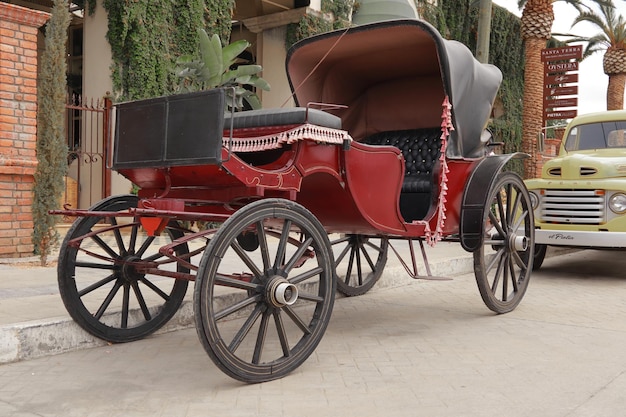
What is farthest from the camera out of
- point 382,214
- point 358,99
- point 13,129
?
point 13,129

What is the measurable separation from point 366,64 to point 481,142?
130cm

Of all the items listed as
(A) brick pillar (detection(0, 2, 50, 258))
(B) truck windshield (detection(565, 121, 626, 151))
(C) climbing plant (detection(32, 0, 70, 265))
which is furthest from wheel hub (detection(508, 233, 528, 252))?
(A) brick pillar (detection(0, 2, 50, 258))

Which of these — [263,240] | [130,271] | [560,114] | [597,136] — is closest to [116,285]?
[130,271]

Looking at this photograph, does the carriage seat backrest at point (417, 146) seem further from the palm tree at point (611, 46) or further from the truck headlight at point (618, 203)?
the palm tree at point (611, 46)

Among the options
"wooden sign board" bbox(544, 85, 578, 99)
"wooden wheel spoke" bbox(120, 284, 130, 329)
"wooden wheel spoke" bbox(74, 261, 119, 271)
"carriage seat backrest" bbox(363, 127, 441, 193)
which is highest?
"wooden sign board" bbox(544, 85, 578, 99)

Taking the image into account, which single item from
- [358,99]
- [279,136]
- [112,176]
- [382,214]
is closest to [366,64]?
[358,99]

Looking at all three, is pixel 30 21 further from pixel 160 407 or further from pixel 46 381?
pixel 160 407

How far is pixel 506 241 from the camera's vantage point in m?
6.10

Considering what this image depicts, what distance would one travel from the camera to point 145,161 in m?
4.27

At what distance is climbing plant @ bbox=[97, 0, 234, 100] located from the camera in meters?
12.0

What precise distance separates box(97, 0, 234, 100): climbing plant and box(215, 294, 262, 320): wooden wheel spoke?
887 cm

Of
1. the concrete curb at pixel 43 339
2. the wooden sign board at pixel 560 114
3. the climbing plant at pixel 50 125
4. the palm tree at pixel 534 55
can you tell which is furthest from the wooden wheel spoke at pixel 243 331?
the palm tree at pixel 534 55

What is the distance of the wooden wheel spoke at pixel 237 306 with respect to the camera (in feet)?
11.9

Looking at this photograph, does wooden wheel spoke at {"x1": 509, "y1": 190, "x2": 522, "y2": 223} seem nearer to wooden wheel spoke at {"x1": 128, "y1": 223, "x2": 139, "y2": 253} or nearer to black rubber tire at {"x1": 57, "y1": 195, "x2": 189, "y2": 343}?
black rubber tire at {"x1": 57, "y1": 195, "x2": 189, "y2": 343}
